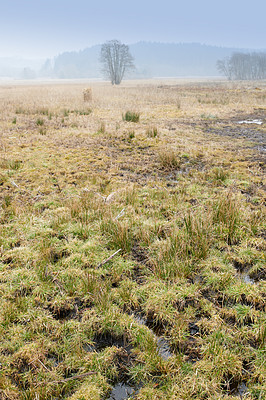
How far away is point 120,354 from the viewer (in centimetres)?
214

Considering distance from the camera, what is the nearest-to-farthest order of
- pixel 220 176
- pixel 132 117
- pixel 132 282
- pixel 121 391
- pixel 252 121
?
pixel 121 391 < pixel 132 282 < pixel 220 176 < pixel 132 117 < pixel 252 121

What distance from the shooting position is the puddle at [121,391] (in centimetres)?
187

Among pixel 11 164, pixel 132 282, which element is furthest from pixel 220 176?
pixel 11 164

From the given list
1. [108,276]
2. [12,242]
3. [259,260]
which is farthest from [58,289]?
[259,260]

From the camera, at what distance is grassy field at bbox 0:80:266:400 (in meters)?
1.96

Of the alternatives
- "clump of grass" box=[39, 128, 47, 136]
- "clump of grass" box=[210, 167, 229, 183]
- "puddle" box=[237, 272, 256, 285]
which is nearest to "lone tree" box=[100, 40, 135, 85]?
"clump of grass" box=[39, 128, 47, 136]

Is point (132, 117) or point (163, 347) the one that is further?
point (132, 117)

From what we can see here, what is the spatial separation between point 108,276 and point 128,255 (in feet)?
1.54

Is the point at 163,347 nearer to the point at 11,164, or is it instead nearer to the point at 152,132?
the point at 11,164

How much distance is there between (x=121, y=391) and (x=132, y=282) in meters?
1.12

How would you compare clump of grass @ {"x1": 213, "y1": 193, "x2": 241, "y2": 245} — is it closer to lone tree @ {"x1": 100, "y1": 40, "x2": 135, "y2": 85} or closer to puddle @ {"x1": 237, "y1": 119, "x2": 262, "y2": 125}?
puddle @ {"x1": 237, "y1": 119, "x2": 262, "y2": 125}

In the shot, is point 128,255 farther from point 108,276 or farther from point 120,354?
point 120,354

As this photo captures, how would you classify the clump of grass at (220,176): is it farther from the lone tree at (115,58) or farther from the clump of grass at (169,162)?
the lone tree at (115,58)

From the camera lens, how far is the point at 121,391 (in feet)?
6.27
